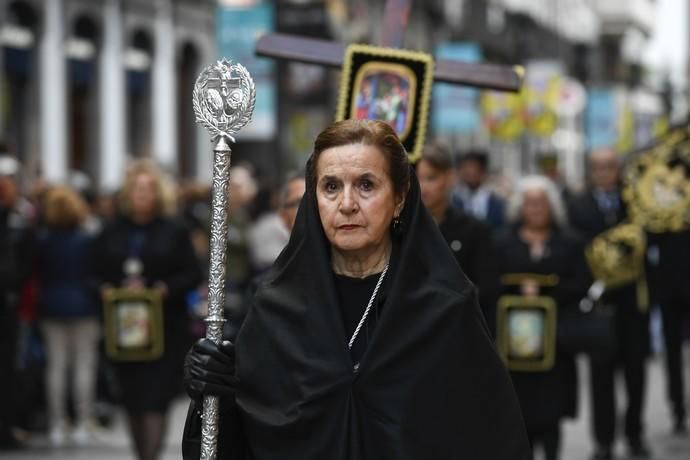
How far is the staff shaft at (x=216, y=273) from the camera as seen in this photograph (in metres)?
4.57

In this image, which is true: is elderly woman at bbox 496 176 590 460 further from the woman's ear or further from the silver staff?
the woman's ear

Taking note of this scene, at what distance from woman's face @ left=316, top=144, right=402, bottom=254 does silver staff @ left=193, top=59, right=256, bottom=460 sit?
1.40 feet

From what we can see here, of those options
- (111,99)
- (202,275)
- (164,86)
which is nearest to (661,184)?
(202,275)

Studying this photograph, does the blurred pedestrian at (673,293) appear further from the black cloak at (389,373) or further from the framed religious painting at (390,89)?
the black cloak at (389,373)

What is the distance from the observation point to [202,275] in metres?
10.7

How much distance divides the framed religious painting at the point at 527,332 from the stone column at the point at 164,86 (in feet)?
72.0

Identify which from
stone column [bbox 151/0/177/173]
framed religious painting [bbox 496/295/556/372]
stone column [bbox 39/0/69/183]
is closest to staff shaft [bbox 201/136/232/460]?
framed religious painting [bbox 496/295/556/372]

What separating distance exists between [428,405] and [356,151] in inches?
28.2

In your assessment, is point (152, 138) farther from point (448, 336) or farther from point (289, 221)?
point (448, 336)

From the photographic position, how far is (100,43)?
2898 centimetres

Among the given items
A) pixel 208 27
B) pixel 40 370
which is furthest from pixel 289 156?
pixel 40 370

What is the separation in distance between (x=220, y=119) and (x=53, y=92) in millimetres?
22528

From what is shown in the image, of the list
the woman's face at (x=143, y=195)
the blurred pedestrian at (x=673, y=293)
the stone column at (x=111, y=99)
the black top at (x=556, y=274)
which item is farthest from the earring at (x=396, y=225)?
the stone column at (x=111, y=99)

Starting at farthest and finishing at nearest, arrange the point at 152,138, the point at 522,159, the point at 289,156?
the point at 522,159
the point at 289,156
the point at 152,138
